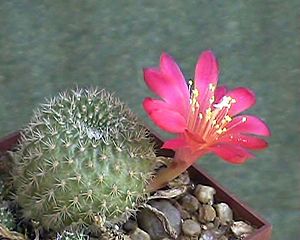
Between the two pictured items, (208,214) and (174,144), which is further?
(208,214)

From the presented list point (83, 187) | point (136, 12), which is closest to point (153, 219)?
point (83, 187)

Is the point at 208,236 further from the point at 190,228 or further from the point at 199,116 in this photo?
the point at 199,116

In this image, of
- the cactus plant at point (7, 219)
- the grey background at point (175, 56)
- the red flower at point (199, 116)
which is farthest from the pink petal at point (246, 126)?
the grey background at point (175, 56)

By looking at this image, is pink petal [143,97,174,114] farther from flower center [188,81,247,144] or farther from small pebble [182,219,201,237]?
small pebble [182,219,201,237]

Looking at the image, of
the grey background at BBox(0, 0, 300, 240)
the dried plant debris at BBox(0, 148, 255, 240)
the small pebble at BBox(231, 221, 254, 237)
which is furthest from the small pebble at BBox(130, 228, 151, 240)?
the grey background at BBox(0, 0, 300, 240)

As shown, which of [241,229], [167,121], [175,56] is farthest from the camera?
[175,56]

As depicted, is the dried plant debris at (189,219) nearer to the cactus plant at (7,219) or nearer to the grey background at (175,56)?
the cactus plant at (7,219)

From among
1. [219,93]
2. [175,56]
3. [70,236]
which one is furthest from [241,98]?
[175,56]
